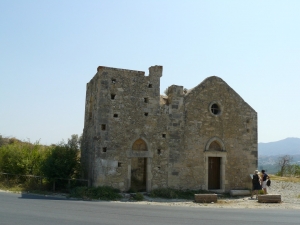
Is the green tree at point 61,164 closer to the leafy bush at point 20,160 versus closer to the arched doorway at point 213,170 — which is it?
the leafy bush at point 20,160

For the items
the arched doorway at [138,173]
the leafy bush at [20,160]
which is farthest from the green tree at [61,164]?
the arched doorway at [138,173]

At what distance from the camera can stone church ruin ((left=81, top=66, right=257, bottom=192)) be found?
655 inches

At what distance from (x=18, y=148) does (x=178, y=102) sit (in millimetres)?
10776

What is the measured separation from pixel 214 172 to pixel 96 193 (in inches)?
286

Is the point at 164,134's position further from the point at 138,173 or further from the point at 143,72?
the point at 138,173

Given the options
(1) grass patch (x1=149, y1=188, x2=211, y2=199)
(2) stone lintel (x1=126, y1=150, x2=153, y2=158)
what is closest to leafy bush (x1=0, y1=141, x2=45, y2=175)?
(2) stone lintel (x1=126, y1=150, x2=153, y2=158)

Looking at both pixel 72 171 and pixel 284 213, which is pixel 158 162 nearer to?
pixel 72 171

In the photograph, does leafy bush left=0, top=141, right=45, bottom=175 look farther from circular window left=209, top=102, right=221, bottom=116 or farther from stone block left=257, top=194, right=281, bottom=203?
stone block left=257, top=194, right=281, bottom=203

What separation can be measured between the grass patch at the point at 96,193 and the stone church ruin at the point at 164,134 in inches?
20.5

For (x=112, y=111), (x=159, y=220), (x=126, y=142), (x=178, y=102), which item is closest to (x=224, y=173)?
(x=178, y=102)

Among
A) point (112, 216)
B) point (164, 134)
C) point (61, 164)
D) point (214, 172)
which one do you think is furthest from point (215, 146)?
point (112, 216)

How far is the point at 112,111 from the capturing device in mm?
16781

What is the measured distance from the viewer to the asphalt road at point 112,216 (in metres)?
9.54

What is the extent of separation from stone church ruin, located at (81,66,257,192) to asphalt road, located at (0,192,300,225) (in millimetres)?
4410
